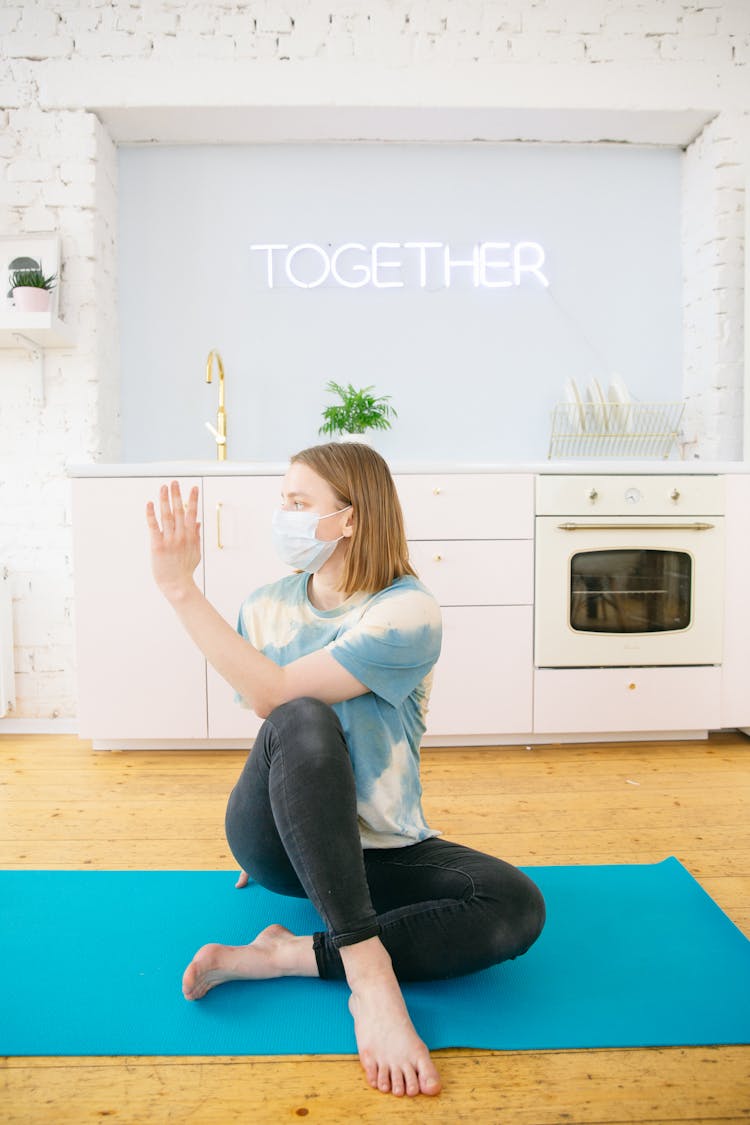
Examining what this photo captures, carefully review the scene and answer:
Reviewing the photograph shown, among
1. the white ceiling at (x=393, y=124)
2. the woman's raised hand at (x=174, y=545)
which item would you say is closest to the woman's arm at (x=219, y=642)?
the woman's raised hand at (x=174, y=545)

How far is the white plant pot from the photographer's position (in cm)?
257

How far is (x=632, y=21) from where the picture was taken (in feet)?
9.28

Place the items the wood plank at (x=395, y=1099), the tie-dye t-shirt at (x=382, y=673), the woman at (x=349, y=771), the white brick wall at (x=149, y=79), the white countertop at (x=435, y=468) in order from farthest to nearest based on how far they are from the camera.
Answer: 1. the white brick wall at (x=149, y=79)
2. the white countertop at (x=435, y=468)
3. the tie-dye t-shirt at (x=382, y=673)
4. the woman at (x=349, y=771)
5. the wood plank at (x=395, y=1099)

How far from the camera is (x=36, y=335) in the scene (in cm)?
266

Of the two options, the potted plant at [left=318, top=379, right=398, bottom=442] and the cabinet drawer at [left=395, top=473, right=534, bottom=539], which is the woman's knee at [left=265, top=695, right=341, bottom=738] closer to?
the cabinet drawer at [left=395, top=473, right=534, bottom=539]

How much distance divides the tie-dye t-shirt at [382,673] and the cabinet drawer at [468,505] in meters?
1.17

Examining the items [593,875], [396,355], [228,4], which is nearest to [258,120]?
[228,4]

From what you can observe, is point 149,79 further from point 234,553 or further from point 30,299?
point 234,553

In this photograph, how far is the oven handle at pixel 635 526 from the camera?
98.5 inches

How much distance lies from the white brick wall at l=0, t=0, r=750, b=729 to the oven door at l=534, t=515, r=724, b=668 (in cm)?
Result: 147

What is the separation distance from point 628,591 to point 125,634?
1.59m

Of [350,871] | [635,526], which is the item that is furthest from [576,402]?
[350,871]

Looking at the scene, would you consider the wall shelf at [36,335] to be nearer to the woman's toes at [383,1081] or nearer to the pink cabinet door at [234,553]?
the pink cabinet door at [234,553]

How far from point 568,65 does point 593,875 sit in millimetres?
2691
